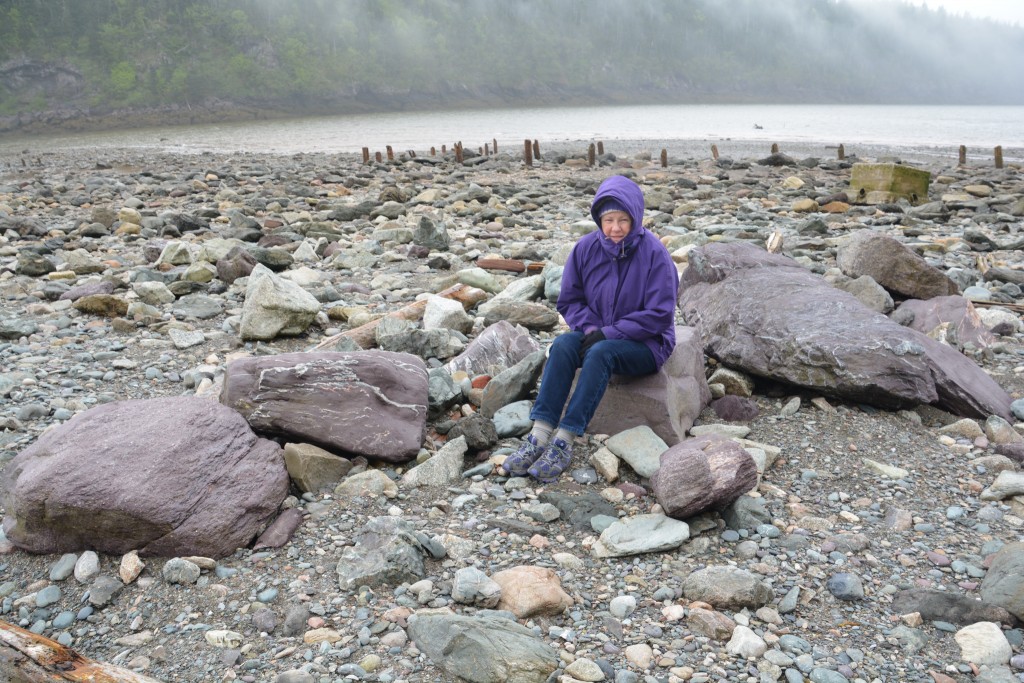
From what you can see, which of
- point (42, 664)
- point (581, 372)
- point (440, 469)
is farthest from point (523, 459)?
point (42, 664)

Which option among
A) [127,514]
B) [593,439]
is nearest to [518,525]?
[593,439]

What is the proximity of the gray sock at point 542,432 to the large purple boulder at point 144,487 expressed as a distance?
1304mm

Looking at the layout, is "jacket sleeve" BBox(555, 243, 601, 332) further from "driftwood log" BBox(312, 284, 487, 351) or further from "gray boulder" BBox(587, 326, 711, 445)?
"driftwood log" BBox(312, 284, 487, 351)

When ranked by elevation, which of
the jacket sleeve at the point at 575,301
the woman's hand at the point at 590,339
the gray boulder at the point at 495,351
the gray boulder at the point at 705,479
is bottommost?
the gray boulder at the point at 705,479

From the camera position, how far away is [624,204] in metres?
4.35

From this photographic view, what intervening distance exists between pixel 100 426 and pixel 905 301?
5844mm

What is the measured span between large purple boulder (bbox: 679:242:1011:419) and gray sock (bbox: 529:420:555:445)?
5.18ft

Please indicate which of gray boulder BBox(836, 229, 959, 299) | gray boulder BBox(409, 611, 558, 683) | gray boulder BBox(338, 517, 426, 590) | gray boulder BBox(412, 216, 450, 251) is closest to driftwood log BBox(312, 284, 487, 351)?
gray boulder BBox(412, 216, 450, 251)

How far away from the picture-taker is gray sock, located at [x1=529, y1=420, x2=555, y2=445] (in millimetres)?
4242

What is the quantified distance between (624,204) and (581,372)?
95cm

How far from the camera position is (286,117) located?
9050 cm

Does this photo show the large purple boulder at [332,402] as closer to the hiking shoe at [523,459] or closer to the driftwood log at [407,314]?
the hiking shoe at [523,459]

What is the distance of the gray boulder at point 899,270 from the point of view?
6492mm

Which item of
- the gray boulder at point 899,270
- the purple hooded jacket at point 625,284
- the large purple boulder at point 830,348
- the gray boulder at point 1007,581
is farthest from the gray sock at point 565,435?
the gray boulder at point 899,270
